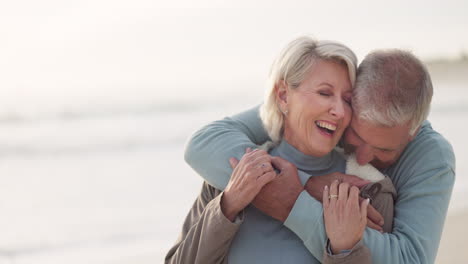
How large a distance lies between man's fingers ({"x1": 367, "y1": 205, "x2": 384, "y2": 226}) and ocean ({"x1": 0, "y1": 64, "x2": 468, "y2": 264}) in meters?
3.10

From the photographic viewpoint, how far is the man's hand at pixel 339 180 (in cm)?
248

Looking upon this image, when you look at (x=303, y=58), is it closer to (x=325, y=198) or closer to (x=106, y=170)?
(x=325, y=198)

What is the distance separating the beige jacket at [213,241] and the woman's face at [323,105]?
28cm

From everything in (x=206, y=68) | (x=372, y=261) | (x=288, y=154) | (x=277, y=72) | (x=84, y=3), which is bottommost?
(x=206, y=68)

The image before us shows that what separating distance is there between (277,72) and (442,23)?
1824cm

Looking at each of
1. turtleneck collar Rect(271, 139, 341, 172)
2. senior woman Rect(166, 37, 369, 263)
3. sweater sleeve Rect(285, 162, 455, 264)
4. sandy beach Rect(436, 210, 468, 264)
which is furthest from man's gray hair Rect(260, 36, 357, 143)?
sandy beach Rect(436, 210, 468, 264)

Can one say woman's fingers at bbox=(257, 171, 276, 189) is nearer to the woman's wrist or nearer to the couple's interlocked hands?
the couple's interlocked hands

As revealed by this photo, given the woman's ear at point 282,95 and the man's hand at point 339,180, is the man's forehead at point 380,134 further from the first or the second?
the woman's ear at point 282,95

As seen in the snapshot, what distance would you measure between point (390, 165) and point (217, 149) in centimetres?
64

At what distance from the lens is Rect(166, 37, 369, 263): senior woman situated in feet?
8.07

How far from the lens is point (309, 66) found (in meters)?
2.62

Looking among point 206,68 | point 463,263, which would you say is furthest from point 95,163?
point 206,68

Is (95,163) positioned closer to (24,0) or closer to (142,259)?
(142,259)

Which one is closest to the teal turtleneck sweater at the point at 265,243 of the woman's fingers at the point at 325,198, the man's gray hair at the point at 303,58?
the woman's fingers at the point at 325,198
